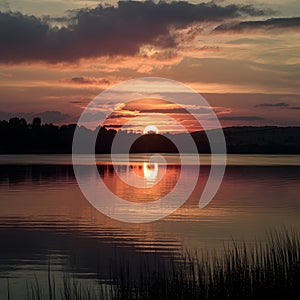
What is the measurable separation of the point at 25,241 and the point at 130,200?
19031 millimetres

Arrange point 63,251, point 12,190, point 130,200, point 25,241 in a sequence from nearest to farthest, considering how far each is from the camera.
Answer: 1. point 63,251
2. point 25,241
3. point 130,200
4. point 12,190

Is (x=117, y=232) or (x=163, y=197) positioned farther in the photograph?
(x=163, y=197)

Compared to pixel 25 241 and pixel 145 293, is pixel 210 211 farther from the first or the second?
pixel 145 293

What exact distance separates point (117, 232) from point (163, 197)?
17.8 m

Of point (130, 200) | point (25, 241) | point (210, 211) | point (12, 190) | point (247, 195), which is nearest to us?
point (25, 241)

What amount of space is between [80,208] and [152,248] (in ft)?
47.1

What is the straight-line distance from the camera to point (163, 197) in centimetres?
4409

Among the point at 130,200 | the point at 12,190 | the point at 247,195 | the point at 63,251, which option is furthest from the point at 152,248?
the point at 12,190

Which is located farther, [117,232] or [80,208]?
[80,208]

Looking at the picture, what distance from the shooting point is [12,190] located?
4912cm

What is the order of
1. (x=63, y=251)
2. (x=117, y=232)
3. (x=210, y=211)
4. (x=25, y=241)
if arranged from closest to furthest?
(x=63, y=251) → (x=25, y=241) → (x=117, y=232) → (x=210, y=211)

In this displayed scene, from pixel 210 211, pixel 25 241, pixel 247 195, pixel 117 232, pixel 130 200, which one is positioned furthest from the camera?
pixel 247 195

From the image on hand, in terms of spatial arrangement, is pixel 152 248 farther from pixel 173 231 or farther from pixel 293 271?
pixel 293 271

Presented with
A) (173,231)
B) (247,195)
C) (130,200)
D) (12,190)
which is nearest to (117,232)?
(173,231)
